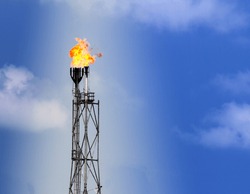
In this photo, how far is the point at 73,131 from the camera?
5859 centimetres

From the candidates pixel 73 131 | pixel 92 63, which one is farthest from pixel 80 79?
pixel 73 131

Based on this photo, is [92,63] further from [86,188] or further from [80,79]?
[86,188]

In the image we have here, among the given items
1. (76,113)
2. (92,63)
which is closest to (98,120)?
(76,113)

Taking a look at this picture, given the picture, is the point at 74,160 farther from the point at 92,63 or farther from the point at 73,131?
the point at 92,63

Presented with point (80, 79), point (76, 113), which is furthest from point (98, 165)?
point (80, 79)

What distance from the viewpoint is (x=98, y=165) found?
191 ft

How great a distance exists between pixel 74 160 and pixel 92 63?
1291cm

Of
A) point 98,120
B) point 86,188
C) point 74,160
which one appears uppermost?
point 98,120

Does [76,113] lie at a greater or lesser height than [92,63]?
lesser

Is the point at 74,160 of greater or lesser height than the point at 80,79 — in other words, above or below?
below

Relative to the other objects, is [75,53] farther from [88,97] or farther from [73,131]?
[73,131]

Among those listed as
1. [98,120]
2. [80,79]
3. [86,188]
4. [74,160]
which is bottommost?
[86,188]

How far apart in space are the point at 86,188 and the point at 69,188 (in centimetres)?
237

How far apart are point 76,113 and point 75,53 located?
806cm
